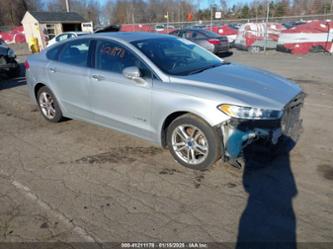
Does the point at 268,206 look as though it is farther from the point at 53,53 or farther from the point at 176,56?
the point at 53,53

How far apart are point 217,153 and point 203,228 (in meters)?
1.02

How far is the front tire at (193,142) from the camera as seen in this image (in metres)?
3.58

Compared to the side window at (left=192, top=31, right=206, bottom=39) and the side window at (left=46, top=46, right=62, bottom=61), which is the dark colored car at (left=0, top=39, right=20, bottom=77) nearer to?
the side window at (left=46, top=46, right=62, bottom=61)

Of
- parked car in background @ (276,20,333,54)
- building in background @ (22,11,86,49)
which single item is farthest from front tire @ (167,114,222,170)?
building in background @ (22,11,86,49)

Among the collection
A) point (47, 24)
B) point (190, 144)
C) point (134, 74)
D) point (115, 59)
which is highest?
point (47, 24)

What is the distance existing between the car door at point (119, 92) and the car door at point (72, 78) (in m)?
0.21

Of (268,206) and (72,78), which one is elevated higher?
(72,78)

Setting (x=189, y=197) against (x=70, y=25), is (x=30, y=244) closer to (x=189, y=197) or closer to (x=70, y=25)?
(x=189, y=197)

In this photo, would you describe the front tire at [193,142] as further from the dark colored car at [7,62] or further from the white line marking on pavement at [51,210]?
the dark colored car at [7,62]

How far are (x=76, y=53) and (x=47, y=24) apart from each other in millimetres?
27099

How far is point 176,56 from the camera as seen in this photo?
4441 mm

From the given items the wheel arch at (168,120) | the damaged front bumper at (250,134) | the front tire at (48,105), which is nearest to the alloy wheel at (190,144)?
the wheel arch at (168,120)

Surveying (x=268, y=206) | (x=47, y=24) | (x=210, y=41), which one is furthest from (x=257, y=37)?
(x=47, y=24)

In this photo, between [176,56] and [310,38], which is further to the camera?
[310,38]
